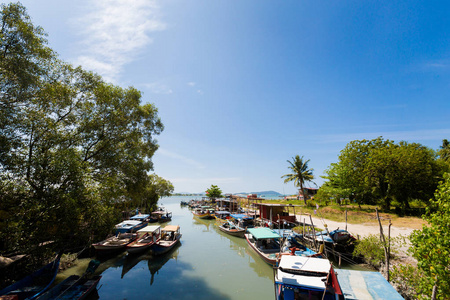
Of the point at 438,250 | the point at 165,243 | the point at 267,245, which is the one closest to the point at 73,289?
the point at 165,243

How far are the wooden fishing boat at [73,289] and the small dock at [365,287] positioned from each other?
44.7 ft

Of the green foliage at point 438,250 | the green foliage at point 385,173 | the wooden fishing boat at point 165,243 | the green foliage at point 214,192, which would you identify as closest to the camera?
the green foliage at point 438,250

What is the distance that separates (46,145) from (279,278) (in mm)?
15801

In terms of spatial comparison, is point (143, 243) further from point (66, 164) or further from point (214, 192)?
point (214, 192)

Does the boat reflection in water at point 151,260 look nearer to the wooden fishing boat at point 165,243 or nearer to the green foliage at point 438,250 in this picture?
the wooden fishing boat at point 165,243

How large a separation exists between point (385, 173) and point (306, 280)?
33660mm

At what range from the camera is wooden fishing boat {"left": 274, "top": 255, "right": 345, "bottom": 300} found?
8461 millimetres

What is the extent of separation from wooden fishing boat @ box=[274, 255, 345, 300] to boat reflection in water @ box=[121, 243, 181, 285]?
10.5 meters

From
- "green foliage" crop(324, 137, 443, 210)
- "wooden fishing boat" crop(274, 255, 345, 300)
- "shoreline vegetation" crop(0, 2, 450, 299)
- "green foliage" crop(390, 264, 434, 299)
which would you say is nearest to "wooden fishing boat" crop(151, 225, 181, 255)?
"shoreline vegetation" crop(0, 2, 450, 299)

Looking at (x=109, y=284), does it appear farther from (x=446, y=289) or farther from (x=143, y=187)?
(x=446, y=289)

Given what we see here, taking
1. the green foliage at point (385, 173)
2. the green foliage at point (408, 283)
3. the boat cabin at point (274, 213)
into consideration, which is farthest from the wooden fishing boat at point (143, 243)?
the green foliage at point (385, 173)

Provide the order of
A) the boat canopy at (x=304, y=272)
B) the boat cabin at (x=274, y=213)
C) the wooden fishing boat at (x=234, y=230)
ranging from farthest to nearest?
the wooden fishing boat at (x=234, y=230) < the boat cabin at (x=274, y=213) < the boat canopy at (x=304, y=272)

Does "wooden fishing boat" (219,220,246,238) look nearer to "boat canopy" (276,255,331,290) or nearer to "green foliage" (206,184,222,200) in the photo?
"boat canopy" (276,255,331,290)

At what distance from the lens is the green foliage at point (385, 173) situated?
30.0 m
